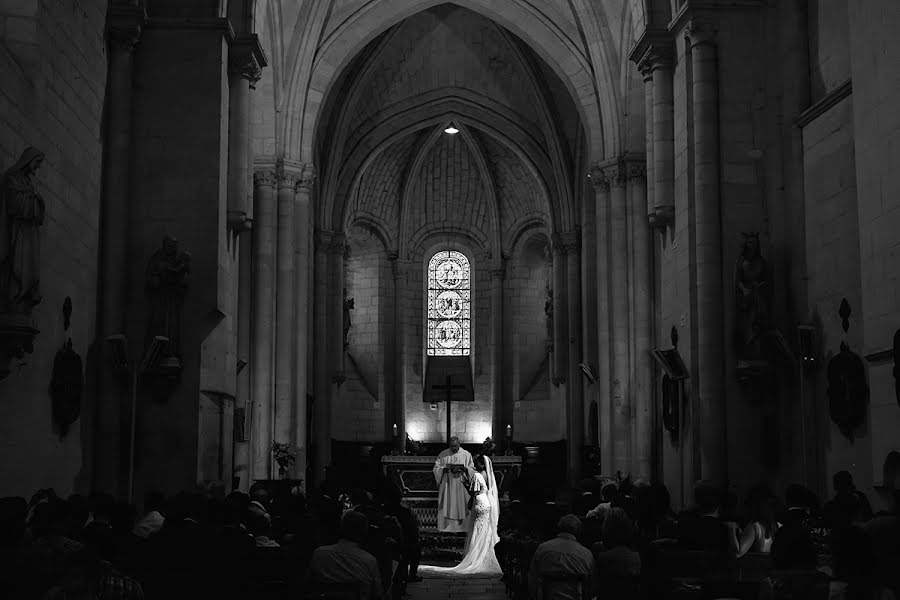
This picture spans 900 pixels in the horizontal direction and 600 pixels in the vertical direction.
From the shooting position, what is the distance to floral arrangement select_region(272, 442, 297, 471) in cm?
2189

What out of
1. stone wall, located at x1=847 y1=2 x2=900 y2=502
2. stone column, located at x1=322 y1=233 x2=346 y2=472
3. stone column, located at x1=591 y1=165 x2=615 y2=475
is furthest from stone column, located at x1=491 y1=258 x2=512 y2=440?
stone wall, located at x1=847 y1=2 x2=900 y2=502

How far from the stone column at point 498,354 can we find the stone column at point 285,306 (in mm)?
12536

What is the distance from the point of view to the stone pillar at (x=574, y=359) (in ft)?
95.8

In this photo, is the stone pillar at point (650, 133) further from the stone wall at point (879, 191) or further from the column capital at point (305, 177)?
the column capital at point (305, 177)

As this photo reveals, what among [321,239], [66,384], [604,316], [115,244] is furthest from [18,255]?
[321,239]

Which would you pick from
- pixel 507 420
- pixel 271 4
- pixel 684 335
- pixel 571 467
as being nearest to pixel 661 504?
pixel 684 335

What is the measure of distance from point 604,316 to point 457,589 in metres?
10.6

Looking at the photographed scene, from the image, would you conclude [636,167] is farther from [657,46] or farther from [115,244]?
[115,244]

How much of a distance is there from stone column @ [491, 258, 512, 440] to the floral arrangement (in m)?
13.7

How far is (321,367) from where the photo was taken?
3006 cm

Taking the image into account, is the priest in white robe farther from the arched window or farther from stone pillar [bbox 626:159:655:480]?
the arched window

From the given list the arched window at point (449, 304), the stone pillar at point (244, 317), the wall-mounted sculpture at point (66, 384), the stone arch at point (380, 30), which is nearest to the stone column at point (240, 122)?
the wall-mounted sculpture at point (66, 384)

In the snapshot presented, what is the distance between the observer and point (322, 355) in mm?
30219

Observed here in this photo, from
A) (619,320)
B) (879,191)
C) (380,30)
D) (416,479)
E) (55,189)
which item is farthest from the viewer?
(380,30)
